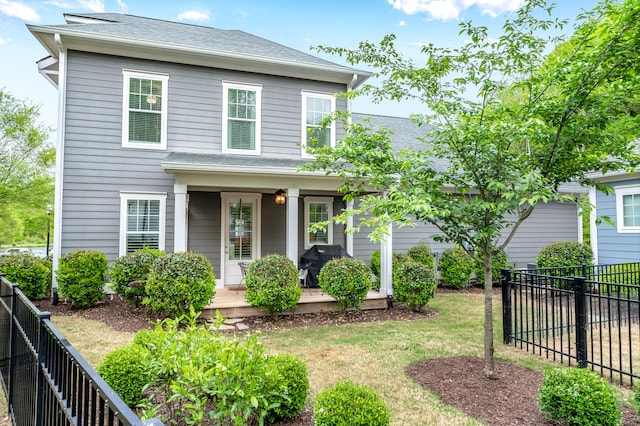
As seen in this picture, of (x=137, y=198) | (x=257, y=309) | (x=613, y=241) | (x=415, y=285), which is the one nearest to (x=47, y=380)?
(x=257, y=309)

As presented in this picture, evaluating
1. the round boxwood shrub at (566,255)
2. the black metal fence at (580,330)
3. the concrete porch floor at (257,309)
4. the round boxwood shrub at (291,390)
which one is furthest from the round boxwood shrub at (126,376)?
the round boxwood shrub at (566,255)

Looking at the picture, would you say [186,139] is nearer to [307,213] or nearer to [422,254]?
[307,213]

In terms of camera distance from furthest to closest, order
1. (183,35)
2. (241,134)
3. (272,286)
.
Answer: (183,35) < (241,134) < (272,286)

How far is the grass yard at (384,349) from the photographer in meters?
3.62

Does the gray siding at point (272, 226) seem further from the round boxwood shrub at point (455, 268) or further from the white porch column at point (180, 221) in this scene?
the round boxwood shrub at point (455, 268)

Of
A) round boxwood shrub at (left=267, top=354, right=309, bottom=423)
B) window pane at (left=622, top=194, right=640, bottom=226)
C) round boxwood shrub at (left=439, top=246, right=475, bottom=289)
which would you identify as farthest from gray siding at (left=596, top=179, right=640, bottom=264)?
round boxwood shrub at (left=267, top=354, right=309, bottom=423)

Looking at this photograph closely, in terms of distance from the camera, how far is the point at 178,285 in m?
6.25

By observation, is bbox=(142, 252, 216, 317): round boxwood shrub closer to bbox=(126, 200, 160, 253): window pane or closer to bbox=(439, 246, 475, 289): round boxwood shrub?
bbox=(126, 200, 160, 253): window pane

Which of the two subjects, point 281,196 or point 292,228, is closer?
point 292,228

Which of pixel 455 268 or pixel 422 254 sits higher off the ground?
pixel 422 254

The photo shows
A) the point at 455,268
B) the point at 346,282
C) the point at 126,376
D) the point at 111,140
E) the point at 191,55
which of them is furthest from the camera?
the point at 455,268

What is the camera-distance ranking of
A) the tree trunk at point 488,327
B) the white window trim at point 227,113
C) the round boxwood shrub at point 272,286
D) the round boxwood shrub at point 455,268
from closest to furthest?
the tree trunk at point 488,327 < the round boxwood shrub at point 272,286 < the white window trim at point 227,113 < the round boxwood shrub at point 455,268

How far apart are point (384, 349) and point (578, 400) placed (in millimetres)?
2626

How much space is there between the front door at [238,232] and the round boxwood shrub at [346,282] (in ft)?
10.3
